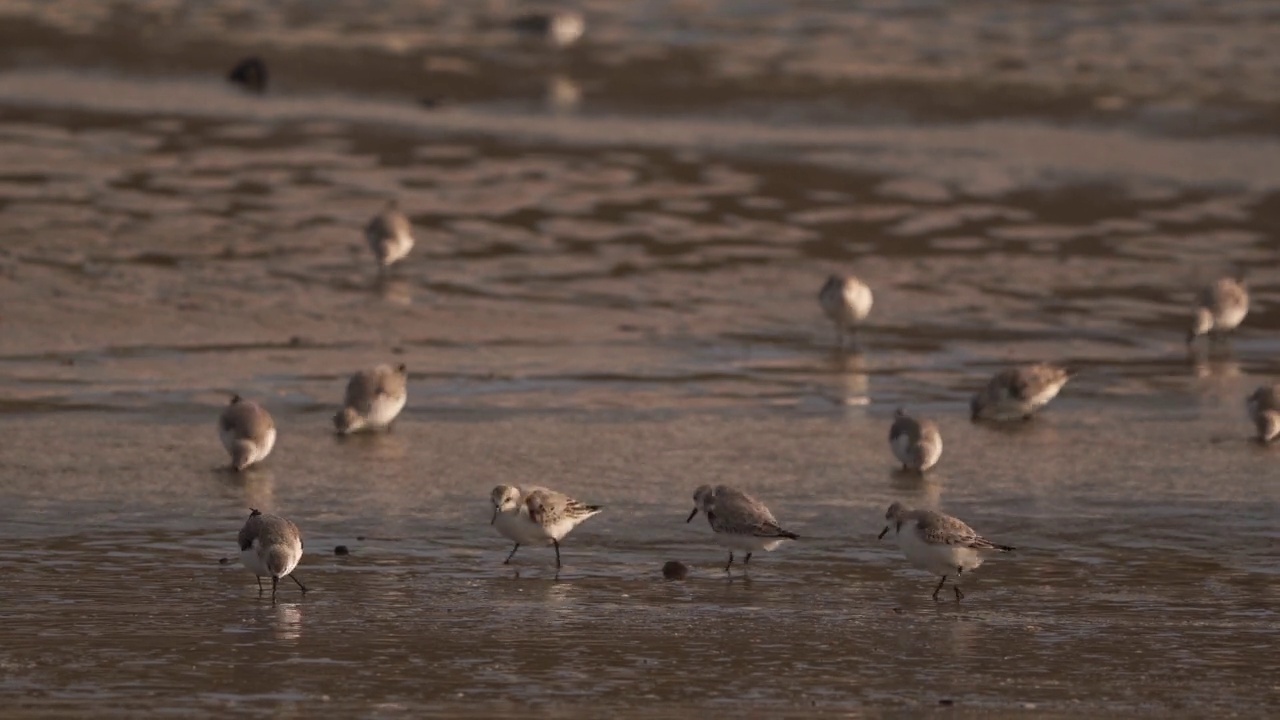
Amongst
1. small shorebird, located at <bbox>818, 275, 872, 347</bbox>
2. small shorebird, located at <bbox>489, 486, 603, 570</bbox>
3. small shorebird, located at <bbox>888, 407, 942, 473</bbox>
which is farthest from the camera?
small shorebird, located at <bbox>818, 275, 872, 347</bbox>

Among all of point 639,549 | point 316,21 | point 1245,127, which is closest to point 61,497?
point 639,549

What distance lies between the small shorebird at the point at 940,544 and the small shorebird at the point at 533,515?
6.68 ft

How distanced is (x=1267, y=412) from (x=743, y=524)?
536 cm

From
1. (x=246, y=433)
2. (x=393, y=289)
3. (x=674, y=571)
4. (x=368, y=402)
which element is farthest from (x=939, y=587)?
(x=393, y=289)

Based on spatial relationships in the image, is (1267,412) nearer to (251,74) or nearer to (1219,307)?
(1219,307)

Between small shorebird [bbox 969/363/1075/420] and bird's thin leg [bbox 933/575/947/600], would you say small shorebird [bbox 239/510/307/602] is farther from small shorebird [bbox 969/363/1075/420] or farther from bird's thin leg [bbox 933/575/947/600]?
small shorebird [bbox 969/363/1075/420]

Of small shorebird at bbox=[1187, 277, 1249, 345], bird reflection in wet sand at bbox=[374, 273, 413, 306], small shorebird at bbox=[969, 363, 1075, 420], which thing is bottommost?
small shorebird at bbox=[969, 363, 1075, 420]

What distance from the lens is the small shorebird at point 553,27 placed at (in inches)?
1471

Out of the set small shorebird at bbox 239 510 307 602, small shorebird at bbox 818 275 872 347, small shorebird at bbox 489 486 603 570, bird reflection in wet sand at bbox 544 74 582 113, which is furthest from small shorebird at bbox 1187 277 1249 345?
bird reflection in wet sand at bbox 544 74 582 113

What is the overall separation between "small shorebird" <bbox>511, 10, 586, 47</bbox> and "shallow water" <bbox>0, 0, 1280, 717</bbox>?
0.92 feet

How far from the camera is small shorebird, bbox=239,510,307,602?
12.5 metres

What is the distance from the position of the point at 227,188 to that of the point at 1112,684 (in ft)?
54.8

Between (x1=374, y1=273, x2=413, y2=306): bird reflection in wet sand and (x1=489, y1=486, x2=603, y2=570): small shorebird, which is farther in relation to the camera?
(x1=374, y1=273, x2=413, y2=306): bird reflection in wet sand

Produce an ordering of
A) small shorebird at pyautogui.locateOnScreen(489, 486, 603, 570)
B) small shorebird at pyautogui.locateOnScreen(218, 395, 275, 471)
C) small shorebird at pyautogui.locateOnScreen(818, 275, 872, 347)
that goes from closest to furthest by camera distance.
Result: small shorebird at pyautogui.locateOnScreen(489, 486, 603, 570) < small shorebird at pyautogui.locateOnScreen(218, 395, 275, 471) < small shorebird at pyautogui.locateOnScreen(818, 275, 872, 347)
